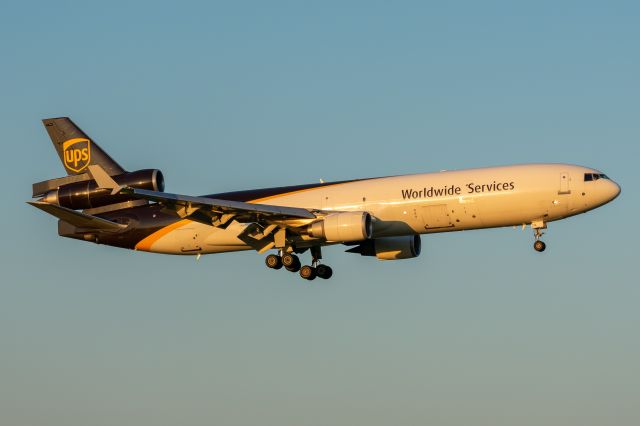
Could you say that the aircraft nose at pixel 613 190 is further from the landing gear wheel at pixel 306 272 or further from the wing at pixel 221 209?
the landing gear wheel at pixel 306 272

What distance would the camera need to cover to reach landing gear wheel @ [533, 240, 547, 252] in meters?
70.8

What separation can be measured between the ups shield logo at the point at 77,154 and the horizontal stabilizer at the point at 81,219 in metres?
4.02

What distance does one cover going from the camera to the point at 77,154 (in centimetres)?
7919

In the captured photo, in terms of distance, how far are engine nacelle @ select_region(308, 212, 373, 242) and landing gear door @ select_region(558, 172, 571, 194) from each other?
978 centimetres

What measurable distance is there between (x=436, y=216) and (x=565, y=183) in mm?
6689

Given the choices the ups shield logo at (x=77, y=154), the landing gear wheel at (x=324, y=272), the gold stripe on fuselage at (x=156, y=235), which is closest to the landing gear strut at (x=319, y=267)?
the landing gear wheel at (x=324, y=272)

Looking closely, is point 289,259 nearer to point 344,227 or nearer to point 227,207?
point 344,227

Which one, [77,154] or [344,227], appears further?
[77,154]

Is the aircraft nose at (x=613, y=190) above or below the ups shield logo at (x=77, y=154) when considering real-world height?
below

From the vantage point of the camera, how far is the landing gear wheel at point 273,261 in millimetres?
73625

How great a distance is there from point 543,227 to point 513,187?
8.87 feet

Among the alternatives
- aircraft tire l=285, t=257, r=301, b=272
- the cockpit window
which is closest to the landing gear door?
the cockpit window

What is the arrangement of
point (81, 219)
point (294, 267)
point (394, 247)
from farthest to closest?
point (394, 247) → point (81, 219) → point (294, 267)

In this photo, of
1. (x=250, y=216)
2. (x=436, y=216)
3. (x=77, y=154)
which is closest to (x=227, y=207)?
(x=250, y=216)
